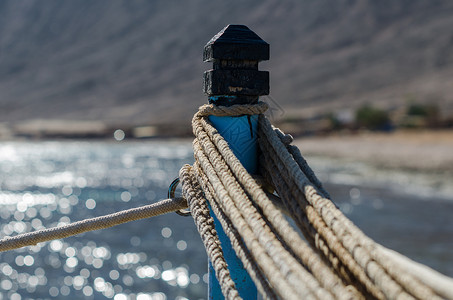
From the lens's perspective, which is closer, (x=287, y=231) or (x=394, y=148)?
(x=287, y=231)

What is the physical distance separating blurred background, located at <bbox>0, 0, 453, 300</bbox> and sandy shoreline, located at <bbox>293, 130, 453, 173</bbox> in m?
0.16

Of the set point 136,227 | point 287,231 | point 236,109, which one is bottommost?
point 136,227

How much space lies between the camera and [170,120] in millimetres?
59219

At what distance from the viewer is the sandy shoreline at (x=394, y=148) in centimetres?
2644

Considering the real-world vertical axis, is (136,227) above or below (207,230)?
below

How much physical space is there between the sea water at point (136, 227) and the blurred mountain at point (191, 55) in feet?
89.5

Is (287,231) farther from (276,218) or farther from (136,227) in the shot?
(136,227)

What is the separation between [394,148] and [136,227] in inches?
754

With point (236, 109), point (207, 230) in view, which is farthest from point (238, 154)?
point (207, 230)

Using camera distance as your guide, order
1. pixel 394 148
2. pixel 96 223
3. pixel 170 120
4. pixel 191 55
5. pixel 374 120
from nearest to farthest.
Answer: pixel 96 223, pixel 394 148, pixel 374 120, pixel 170 120, pixel 191 55

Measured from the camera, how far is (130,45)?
77.4 meters

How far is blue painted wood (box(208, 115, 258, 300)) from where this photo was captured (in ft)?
5.78

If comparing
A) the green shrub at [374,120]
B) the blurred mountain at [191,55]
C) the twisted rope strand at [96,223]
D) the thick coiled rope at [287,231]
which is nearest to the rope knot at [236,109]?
the thick coiled rope at [287,231]

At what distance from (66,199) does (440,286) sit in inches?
849
